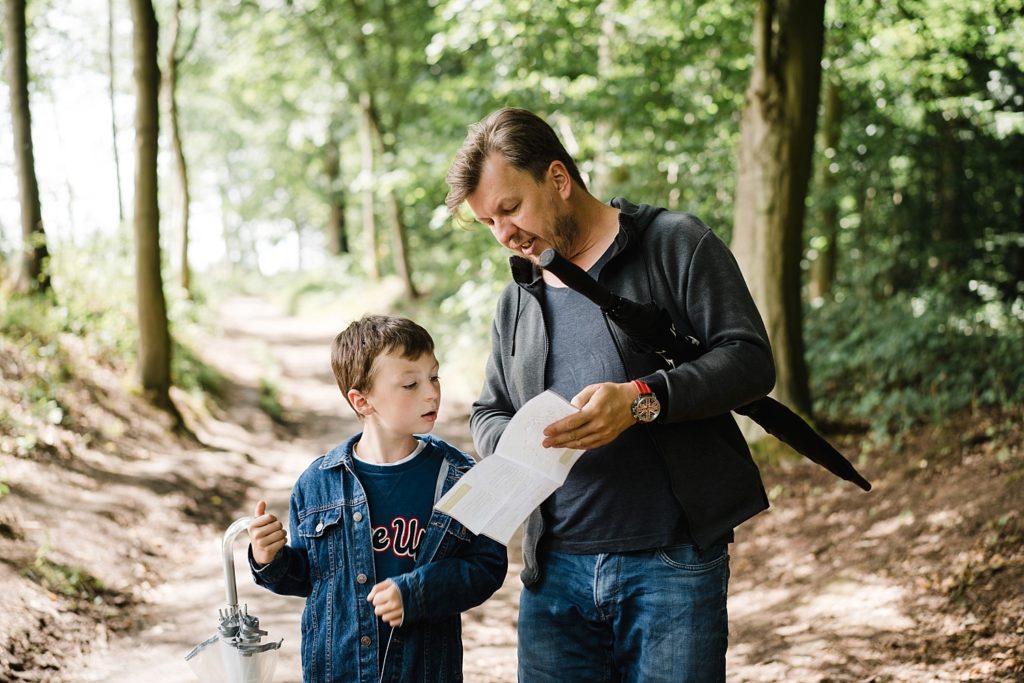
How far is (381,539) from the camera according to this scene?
8.04 ft

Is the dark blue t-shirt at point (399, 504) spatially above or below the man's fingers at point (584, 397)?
below

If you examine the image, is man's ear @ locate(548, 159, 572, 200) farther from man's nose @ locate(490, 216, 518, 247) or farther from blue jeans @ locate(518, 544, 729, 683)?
A: blue jeans @ locate(518, 544, 729, 683)

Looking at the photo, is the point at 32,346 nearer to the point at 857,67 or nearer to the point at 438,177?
the point at 438,177

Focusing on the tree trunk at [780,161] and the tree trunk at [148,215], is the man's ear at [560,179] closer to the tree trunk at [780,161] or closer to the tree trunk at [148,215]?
the tree trunk at [780,161]

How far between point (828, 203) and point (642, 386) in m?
11.2

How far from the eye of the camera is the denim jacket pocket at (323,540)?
2.44 meters

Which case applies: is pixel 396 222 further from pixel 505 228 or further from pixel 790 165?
pixel 505 228

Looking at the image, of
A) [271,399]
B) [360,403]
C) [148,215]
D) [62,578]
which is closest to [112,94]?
[271,399]

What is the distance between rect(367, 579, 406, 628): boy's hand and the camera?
222 centimetres

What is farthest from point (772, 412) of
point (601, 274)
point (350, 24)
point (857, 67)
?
point (350, 24)

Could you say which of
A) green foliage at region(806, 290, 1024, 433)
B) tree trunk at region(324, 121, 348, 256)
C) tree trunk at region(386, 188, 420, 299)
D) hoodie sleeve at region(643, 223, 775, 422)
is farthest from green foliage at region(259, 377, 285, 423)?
tree trunk at region(324, 121, 348, 256)

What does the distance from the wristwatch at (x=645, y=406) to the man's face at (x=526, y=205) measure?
506 mm

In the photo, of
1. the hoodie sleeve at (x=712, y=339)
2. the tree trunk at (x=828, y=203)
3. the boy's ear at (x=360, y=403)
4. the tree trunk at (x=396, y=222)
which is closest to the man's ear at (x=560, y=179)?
the hoodie sleeve at (x=712, y=339)

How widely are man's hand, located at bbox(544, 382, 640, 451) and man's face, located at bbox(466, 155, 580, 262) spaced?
0.49m
